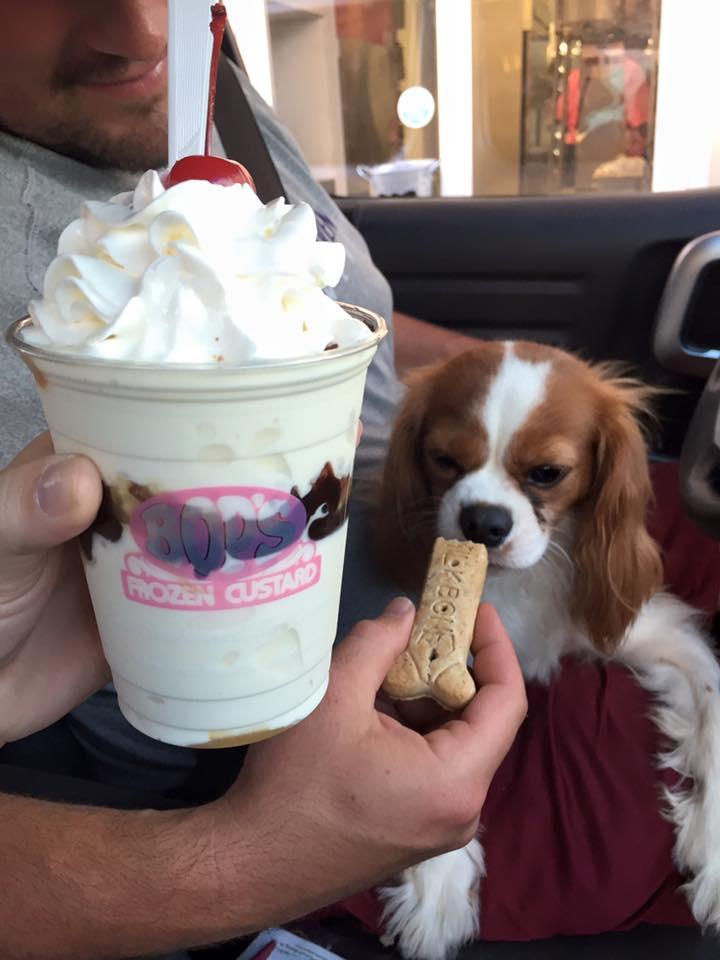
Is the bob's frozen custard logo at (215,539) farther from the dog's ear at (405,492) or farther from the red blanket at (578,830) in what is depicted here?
the dog's ear at (405,492)

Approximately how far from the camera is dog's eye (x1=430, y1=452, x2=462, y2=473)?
1.38 meters

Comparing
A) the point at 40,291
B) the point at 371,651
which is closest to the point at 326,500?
the point at 371,651

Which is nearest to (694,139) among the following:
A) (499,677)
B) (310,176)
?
(310,176)

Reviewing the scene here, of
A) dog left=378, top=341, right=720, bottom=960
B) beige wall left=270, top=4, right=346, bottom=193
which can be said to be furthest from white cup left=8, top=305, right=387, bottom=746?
beige wall left=270, top=4, right=346, bottom=193

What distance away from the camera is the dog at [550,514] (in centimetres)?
128

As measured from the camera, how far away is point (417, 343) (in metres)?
1.90

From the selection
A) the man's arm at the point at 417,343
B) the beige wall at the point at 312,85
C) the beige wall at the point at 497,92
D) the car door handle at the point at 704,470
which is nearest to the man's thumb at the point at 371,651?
the car door handle at the point at 704,470

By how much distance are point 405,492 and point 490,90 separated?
2.42 meters

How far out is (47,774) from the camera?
0.97 meters

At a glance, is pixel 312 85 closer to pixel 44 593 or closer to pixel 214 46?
pixel 214 46

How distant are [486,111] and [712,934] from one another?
306 centimetres

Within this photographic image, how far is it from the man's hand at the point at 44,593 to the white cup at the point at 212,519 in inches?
1.0

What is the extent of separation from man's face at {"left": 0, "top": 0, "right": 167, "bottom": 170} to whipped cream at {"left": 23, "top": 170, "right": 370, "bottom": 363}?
0.56 m

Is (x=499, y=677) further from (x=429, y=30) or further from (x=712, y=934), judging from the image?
(x=429, y=30)
